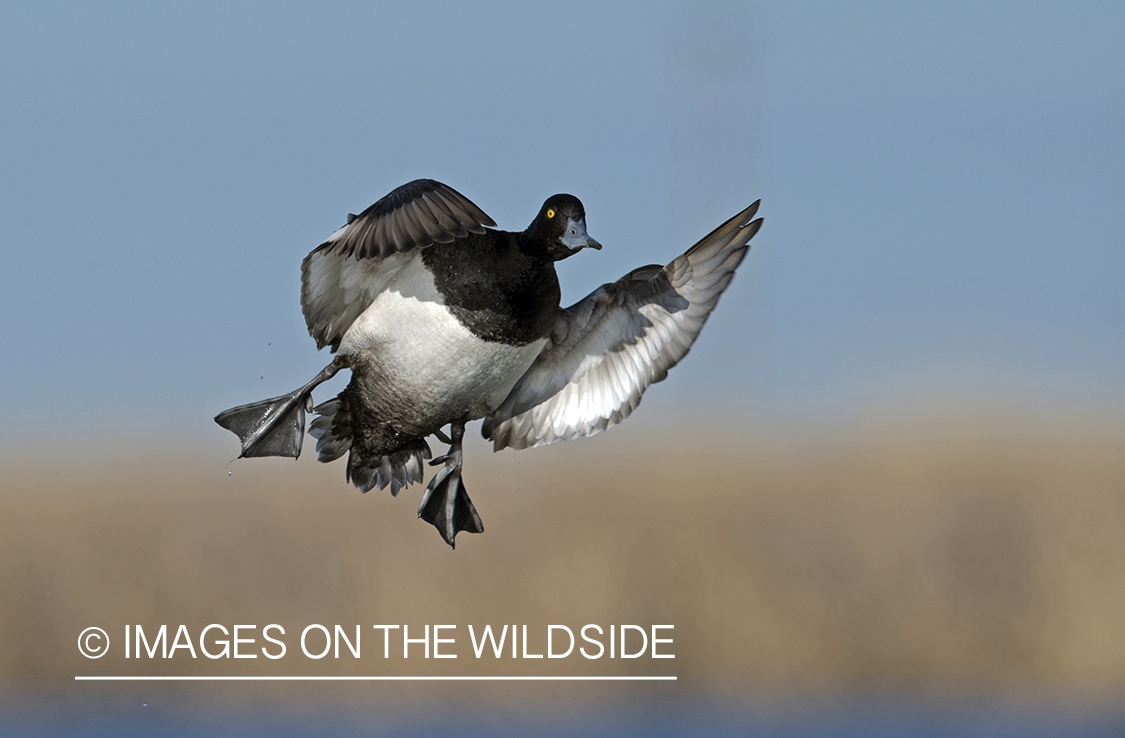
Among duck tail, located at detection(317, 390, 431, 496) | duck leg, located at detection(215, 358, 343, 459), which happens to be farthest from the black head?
duck leg, located at detection(215, 358, 343, 459)

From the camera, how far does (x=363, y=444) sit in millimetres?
5312

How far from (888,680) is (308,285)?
758 centimetres

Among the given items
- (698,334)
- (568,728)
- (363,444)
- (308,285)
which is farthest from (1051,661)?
(308,285)

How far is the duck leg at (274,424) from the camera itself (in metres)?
5.24

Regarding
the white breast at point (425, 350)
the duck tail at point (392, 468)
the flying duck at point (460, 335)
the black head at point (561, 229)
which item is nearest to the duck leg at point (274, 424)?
the flying duck at point (460, 335)

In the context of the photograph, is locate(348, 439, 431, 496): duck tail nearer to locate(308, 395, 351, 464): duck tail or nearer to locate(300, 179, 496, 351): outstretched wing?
locate(308, 395, 351, 464): duck tail

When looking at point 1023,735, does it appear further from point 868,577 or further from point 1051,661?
point 868,577

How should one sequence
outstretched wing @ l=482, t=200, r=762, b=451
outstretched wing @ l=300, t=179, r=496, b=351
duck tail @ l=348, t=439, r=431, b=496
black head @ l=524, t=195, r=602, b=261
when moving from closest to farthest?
outstretched wing @ l=300, t=179, r=496, b=351
black head @ l=524, t=195, r=602, b=261
outstretched wing @ l=482, t=200, r=762, b=451
duck tail @ l=348, t=439, r=431, b=496

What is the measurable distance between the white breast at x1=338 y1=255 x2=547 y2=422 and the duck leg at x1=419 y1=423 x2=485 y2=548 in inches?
25.4

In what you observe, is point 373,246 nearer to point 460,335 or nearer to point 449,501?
point 460,335

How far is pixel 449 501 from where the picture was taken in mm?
5574

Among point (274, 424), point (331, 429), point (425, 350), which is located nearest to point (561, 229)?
point (425, 350)

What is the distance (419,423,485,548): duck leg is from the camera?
5539mm

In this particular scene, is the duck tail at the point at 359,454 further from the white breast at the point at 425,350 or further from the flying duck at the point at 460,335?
the white breast at the point at 425,350
